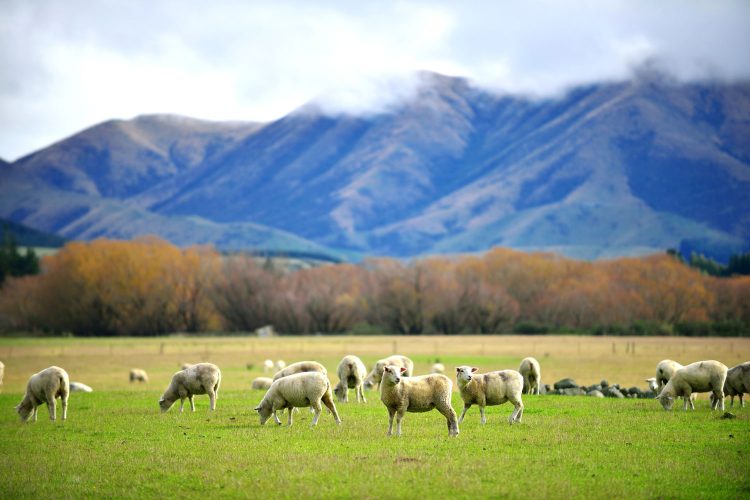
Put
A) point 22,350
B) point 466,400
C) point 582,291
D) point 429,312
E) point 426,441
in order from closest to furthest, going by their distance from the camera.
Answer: point 426,441
point 466,400
point 22,350
point 429,312
point 582,291

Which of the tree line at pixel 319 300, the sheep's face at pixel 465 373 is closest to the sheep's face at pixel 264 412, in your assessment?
the sheep's face at pixel 465 373

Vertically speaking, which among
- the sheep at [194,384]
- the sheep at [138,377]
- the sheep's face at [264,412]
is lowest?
the sheep at [138,377]

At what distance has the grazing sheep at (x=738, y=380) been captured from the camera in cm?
2605

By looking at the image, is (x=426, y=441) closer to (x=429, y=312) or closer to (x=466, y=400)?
(x=466, y=400)

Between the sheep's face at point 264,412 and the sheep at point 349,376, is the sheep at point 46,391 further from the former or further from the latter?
the sheep at point 349,376

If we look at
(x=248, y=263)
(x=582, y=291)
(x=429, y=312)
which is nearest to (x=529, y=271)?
(x=582, y=291)

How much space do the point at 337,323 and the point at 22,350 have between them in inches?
1967

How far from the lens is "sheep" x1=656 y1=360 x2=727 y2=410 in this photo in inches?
1001

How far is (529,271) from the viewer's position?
139 metres

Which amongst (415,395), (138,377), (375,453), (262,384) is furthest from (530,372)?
(138,377)

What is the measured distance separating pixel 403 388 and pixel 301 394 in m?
3.57

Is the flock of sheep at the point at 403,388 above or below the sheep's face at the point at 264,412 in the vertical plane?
above

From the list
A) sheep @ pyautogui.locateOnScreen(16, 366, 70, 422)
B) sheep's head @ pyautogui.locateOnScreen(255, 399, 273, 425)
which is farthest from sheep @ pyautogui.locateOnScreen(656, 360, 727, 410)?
sheep @ pyautogui.locateOnScreen(16, 366, 70, 422)

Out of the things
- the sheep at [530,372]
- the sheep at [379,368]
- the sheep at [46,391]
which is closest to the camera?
the sheep at [46,391]
